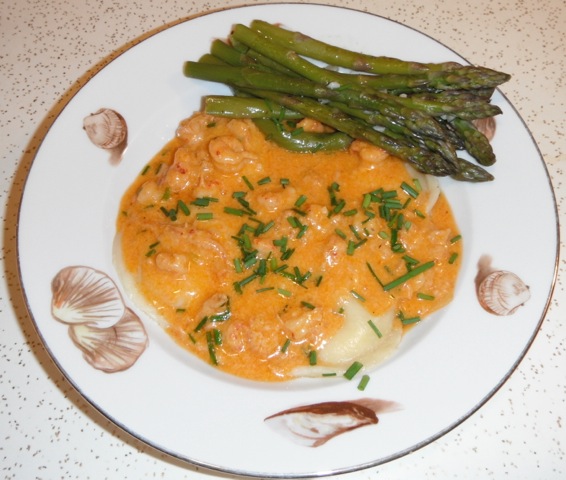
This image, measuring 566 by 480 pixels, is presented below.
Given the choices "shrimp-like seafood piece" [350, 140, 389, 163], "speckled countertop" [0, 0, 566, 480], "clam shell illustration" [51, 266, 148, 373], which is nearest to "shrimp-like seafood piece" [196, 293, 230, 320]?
"clam shell illustration" [51, 266, 148, 373]

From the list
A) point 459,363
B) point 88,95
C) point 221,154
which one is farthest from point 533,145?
point 88,95

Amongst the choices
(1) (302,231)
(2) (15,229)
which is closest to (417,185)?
(1) (302,231)

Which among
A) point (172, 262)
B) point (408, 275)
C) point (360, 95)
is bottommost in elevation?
point (408, 275)

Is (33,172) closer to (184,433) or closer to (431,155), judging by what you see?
(184,433)

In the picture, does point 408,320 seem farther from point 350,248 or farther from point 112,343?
point 112,343

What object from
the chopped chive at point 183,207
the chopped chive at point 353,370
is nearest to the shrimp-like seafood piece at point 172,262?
the chopped chive at point 183,207

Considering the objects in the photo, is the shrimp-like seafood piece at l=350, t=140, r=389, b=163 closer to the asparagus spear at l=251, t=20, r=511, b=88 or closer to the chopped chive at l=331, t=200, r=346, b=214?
the chopped chive at l=331, t=200, r=346, b=214
